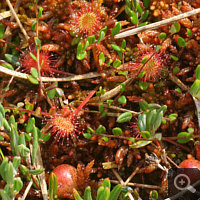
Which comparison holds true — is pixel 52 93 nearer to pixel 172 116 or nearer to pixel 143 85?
pixel 143 85

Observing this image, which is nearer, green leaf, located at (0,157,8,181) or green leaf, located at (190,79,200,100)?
green leaf, located at (0,157,8,181)

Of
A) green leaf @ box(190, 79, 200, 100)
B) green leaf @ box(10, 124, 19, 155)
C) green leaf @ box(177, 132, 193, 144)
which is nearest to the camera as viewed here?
green leaf @ box(10, 124, 19, 155)

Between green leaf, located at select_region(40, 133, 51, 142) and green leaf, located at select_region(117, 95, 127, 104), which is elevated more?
green leaf, located at select_region(117, 95, 127, 104)

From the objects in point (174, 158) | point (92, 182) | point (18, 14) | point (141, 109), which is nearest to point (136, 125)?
point (141, 109)

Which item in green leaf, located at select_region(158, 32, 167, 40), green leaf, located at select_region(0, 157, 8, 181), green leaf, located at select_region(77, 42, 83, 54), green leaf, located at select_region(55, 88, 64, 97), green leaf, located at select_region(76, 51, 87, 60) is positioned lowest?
green leaf, located at select_region(0, 157, 8, 181)

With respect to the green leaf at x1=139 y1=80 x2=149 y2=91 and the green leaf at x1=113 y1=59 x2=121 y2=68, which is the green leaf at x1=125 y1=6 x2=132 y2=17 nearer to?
the green leaf at x1=113 y1=59 x2=121 y2=68

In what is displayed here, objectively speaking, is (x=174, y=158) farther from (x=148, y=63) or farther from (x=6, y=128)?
(x=6, y=128)

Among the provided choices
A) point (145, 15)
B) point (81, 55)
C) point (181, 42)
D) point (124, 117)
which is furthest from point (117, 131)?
point (145, 15)

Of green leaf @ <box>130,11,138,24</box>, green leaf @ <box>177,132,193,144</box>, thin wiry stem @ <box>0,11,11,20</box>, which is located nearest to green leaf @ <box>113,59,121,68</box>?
green leaf @ <box>130,11,138,24</box>

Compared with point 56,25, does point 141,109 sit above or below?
below
